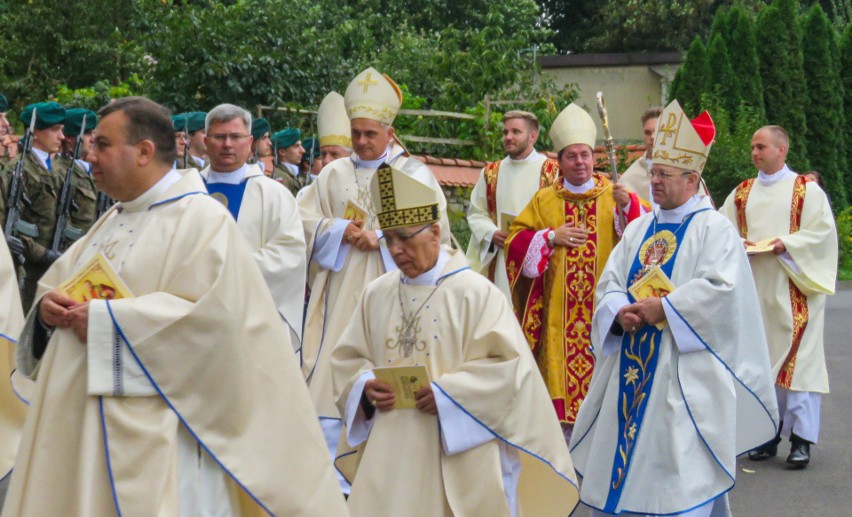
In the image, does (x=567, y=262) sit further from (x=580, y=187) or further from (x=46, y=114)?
(x=46, y=114)

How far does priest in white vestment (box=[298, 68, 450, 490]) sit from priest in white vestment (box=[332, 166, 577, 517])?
8.63 feet

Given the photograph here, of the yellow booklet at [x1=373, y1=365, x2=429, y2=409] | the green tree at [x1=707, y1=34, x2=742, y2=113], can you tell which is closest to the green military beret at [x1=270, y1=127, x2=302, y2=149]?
the yellow booklet at [x1=373, y1=365, x2=429, y2=409]

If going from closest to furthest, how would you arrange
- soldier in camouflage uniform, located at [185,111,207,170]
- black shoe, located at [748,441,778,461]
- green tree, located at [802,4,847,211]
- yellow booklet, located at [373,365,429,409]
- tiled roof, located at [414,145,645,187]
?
yellow booklet, located at [373,365,429,409] → black shoe, located at [748,441,778,461] → soldier in camouflage uniform, located at [185,111,207,170] → tiled roof, located at [414,145,645,187] → green tree, located at [802,4,847,211]

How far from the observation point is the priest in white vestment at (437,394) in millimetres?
5551

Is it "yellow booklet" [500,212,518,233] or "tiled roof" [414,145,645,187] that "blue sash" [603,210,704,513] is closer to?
"yellow booklet" [500,212,518,233]

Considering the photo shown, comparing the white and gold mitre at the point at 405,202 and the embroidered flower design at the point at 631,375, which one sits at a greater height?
the white and gold mitre at the point at 405,202

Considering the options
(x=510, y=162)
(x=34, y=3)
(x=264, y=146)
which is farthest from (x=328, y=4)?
(x=510, y=162)

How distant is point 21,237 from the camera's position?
930 centimetres

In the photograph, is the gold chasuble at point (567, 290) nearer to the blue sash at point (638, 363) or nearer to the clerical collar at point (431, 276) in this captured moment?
the blue sash at point (638, 363)

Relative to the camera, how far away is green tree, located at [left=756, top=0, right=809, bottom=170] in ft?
81.2

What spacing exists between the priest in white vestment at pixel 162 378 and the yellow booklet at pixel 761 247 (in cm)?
529

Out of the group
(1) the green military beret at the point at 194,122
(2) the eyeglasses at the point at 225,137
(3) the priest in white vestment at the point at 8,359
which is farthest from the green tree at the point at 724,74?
(3) the priest in white vestment at the point at 8,359

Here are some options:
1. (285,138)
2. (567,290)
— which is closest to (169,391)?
(567,290)

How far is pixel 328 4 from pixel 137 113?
20343 mm
